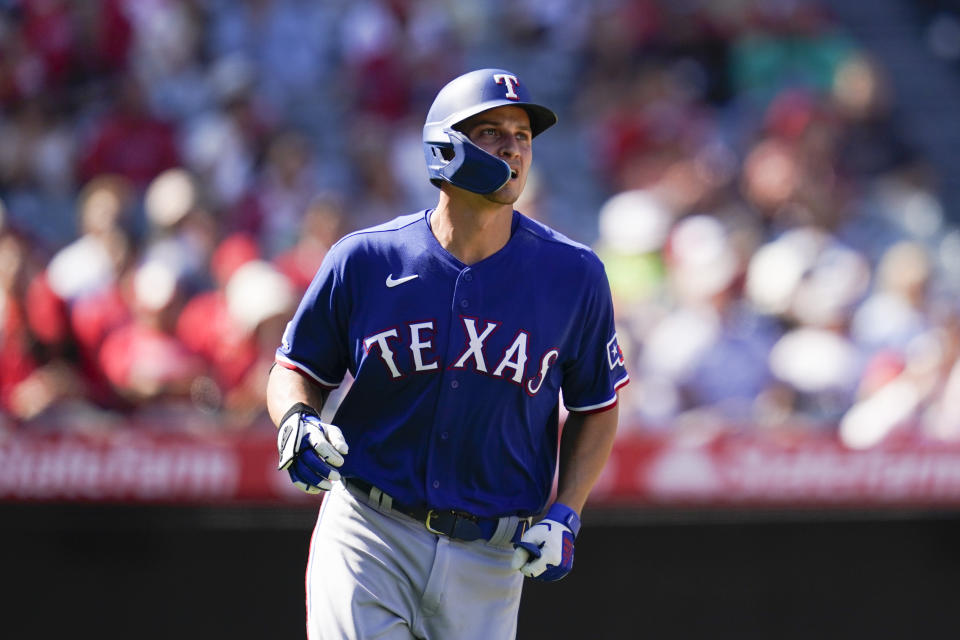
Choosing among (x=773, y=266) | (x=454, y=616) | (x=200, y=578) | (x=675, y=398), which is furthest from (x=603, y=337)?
(x=773, y=266)

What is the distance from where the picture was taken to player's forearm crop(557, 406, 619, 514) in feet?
12.1

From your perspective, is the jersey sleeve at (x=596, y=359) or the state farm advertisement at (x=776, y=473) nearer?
the jersey sleeve at (x=596, y=359)

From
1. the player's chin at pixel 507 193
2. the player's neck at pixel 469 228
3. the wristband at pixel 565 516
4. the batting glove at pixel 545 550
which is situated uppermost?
the player's chin at pixel 507 193

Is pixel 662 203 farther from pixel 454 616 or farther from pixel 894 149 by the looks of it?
pixel 454 616

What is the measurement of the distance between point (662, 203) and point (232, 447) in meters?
4.17

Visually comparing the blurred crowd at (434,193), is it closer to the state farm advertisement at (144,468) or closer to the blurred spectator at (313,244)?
the blurred spectator at (313,244)

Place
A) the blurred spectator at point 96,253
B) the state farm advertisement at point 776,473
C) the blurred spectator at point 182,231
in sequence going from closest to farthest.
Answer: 1. the state farm advertisement at point 776,473
2. the blurred spectator at point 96,253
3. the blurred spectator at point 182,231

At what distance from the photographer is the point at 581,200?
9875 millimetres

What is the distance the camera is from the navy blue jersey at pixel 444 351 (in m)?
3.50

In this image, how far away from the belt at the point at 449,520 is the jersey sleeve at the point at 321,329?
0.33m

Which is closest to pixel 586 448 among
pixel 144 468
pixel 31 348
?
pixel 144 468

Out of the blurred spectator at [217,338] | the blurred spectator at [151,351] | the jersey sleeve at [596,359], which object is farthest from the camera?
the blurred spectator at [217,338]

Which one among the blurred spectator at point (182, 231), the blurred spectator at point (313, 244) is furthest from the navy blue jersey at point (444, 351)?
the blurred spectator at point (313, 244)

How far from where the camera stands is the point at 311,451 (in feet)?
10.7
